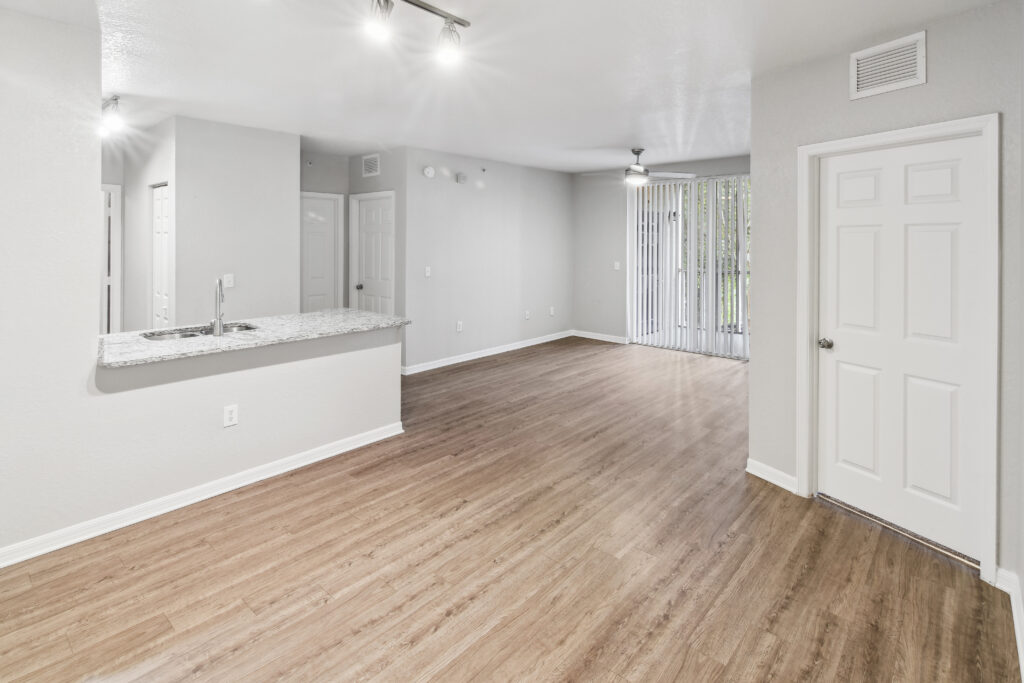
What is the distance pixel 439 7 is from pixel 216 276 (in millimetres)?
3478

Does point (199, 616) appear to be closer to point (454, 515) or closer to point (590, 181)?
point (454, 515)

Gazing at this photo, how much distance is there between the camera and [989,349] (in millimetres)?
2393

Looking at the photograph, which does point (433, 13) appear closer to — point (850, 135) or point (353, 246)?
point (850, 135)

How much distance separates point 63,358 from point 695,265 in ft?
22.2

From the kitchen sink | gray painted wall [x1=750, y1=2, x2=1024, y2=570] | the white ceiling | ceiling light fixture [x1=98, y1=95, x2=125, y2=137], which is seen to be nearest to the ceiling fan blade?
the white ceiling

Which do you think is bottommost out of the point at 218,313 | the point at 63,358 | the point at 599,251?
the point at 63,358

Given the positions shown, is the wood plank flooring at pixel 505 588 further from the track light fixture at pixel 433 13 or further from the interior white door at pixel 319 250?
the interior white door at pixel 319 250

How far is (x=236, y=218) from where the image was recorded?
197 inches

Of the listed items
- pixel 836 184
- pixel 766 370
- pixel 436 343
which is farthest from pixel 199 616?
pixel 436 343

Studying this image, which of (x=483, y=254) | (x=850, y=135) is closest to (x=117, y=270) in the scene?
(x=483, y=254)

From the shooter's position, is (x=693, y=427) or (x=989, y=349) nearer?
(x=989, y=349)

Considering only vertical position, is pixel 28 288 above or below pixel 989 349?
above

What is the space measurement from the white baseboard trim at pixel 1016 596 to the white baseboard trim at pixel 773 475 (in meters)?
1.01

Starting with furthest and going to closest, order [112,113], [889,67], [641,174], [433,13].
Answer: [641,174] < [112,113] < [889,67] < [433,13]
